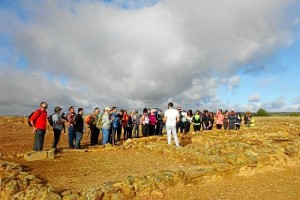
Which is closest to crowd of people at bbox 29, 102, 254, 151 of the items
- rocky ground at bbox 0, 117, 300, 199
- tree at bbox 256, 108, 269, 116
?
rocky ground at bbox 0, 117, 300, 199

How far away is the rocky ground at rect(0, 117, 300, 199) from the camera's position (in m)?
9.35

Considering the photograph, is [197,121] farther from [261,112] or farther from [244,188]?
[261,112]

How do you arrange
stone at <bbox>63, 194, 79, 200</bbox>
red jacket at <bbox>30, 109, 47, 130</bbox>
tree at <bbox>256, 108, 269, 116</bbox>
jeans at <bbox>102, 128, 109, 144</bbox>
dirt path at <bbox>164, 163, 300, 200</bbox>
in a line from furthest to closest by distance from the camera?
1. tree at <bbox>256, 108, 269, 116</bbox>
2. jeans at <bbox>102, 128, 109, 144</bbox>
3. red jacket at <bbox>30, 109, 47, 130</bbox>
4. dirt path at <bbox>164, 163, 300, 200</bbox>
5. stone at <bbox>63, 194, 79, 200</bbox>

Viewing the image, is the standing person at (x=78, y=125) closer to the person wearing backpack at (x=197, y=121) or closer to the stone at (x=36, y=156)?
the stone at (x=36, y=156)

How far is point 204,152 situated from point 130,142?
Answer: 4.54 m

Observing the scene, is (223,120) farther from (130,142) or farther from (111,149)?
(111,149)

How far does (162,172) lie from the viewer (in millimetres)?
10789

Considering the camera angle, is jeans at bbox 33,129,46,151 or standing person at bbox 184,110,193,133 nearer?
jeans at bbox 33,129,46,151

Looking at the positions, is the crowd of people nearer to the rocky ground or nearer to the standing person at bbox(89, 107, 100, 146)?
the standing person at bbox(89, 107, 100, 146)

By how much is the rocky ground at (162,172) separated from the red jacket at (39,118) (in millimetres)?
1567

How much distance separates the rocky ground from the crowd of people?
127 cm

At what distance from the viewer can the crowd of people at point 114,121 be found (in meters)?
13.8

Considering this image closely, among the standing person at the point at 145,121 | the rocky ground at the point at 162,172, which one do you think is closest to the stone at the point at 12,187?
the rocky ground at the point at 162,172

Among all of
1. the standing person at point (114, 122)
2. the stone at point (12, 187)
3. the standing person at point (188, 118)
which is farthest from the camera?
the standing person at point (188, 118)
